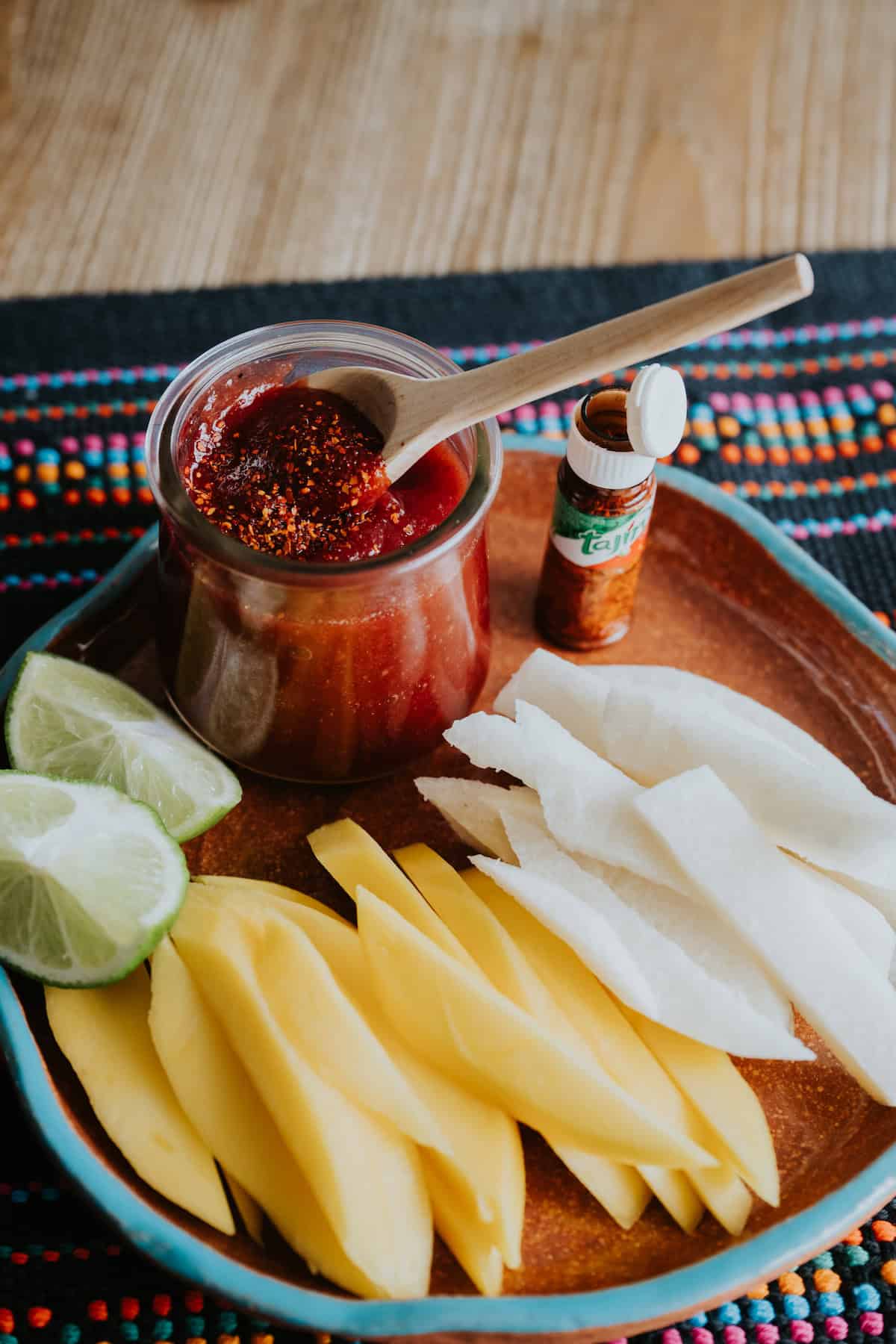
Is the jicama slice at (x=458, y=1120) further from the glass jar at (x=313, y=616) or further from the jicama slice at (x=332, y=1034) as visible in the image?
the glass jar at (x=313, y=616)

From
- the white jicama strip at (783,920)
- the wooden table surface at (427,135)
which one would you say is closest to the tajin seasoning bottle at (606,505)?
the white jicama strip at (783,920)

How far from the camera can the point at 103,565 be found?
206 centimetres

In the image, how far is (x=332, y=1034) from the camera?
130cm

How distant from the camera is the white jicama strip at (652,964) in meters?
1.36

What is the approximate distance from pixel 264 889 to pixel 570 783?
0.40 m

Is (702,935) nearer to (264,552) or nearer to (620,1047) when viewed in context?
(620,1047)

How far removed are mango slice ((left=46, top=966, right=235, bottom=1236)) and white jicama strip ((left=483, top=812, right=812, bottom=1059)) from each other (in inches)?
17.1

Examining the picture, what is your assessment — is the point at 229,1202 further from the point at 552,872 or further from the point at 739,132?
the point at 739,132

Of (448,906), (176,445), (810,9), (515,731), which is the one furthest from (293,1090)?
(810,9)

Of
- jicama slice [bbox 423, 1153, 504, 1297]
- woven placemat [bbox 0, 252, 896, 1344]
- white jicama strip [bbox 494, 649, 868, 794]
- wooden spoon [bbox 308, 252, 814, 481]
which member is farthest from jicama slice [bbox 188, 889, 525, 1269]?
woven placemat [bbox 0, 252, 896, 1344]

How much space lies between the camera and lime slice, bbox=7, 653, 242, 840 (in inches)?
61.6

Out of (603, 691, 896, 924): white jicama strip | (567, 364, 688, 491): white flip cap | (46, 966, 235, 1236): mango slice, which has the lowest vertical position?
(46, 966, 235, 1236): mango slice

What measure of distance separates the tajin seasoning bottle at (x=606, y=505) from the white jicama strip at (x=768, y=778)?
22cm

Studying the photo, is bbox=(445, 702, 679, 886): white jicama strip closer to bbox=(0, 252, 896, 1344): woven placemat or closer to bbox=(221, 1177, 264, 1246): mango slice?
bbox=(221, 1177, 264, 1246): mango slice
